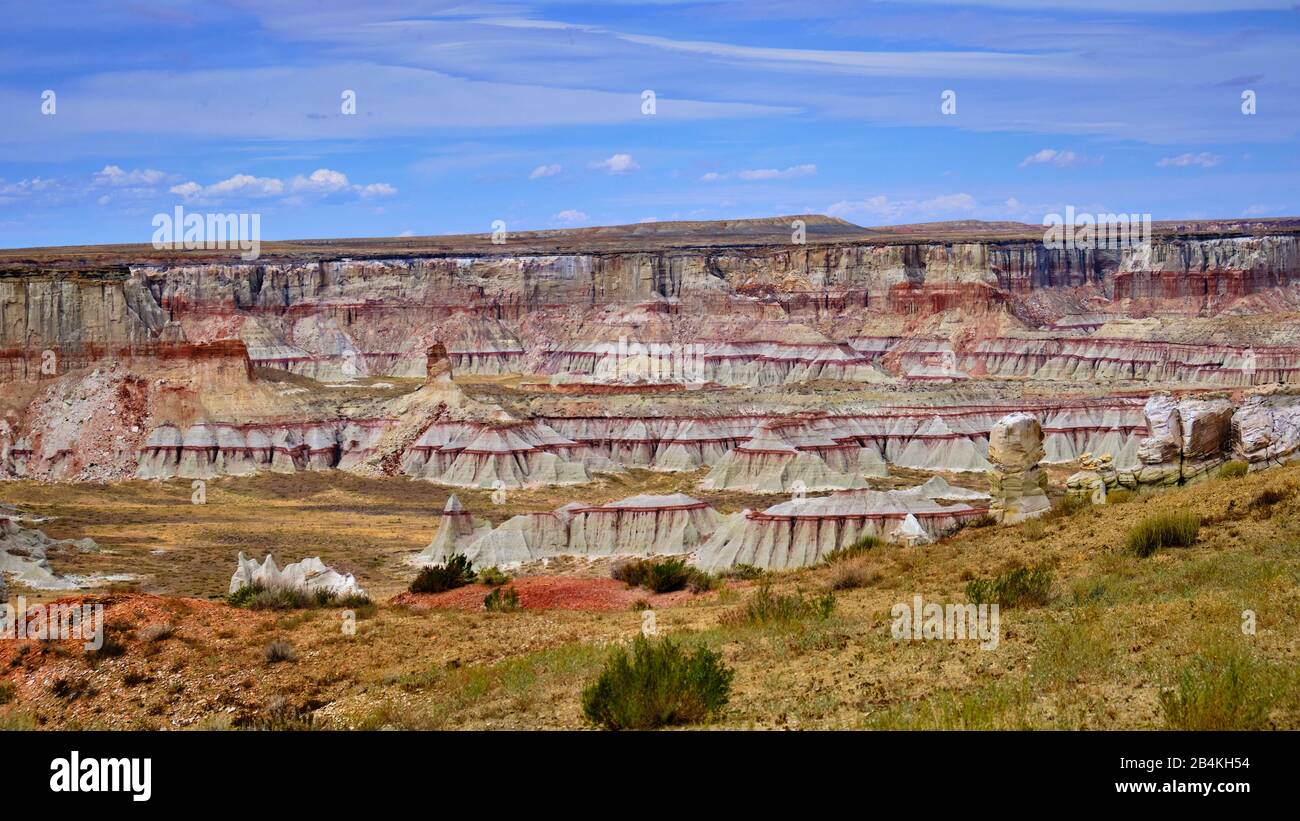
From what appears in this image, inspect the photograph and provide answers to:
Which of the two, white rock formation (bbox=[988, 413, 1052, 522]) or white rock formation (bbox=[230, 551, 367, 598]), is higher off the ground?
white rock formation (bbox=[988, 413, 1052, 522])

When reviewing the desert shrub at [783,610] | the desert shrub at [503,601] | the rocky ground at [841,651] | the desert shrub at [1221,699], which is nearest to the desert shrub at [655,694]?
the rocky ground at [841,651]

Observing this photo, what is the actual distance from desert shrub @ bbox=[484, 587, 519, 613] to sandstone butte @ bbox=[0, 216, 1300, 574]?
36.3ft

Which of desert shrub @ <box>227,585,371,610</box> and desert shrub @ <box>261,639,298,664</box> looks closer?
desert shrub @ <box>261,639,298,664</box>

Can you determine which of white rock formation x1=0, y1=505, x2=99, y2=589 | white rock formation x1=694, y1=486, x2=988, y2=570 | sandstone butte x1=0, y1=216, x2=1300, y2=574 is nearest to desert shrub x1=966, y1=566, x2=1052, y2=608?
sandstone butte x1=0, y1=216, x2=1300, y2=574

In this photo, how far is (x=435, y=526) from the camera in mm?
65250

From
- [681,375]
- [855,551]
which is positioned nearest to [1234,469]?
[855,551]

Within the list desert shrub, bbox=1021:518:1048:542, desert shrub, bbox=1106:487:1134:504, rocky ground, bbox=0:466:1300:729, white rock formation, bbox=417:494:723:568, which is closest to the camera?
rocky ground, bbox=0:466:1300:729

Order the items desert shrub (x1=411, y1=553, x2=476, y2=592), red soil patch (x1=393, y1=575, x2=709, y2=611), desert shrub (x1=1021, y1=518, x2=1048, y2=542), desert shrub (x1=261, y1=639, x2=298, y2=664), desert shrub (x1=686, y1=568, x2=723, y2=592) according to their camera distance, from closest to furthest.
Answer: desert shrub (x1=261, y1=639, x2=298, y2=664), desert shrub (x1=1021, y1=518, x2=1048, y2=542), red soil patch (x1=393, y1=575, x2=709, y2=611), desert shrub (x1=686, y1=568, x2=723, y2=592), desert shrub (x1=411, y1=553, x2=476, y2=592)

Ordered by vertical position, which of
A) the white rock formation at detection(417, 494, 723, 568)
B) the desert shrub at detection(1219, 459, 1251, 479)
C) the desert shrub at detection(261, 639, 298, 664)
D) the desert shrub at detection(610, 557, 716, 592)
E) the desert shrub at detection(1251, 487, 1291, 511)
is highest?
the desert shrub at detection(1219, 459, 1251, 479)

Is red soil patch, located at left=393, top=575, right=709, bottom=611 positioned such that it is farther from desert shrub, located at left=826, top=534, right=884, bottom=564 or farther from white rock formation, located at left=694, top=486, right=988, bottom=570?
white rock formation, located at left=694, top=486, right=988, bottom=570

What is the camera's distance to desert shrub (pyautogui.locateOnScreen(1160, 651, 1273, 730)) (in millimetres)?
10570
